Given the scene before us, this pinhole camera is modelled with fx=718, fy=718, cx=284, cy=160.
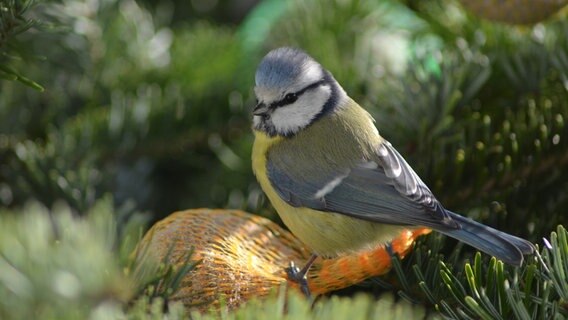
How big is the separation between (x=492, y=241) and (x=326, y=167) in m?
0.35

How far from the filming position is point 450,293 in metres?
0.68

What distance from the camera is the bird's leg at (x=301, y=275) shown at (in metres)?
0.74

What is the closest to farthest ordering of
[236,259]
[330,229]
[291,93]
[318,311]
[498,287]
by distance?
1. [318,311]
2. [498,287]
3. [236,259]
4. [330,229]
5. [291,93]

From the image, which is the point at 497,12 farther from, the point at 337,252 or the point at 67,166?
the point at 67,166

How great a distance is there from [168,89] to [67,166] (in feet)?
0.71

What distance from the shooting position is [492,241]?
2.51ft

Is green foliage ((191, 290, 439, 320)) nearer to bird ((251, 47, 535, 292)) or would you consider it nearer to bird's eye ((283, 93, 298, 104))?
bird ((251, 47, 535, 292))

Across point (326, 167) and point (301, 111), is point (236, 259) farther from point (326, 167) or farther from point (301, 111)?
point (301, 111)

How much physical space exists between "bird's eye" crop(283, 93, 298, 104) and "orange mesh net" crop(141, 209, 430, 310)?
12.2 inches

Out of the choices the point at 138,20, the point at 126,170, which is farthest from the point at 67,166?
the point at 138,20

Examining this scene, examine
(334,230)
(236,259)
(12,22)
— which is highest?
(12,22)

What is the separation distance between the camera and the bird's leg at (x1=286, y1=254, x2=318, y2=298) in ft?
2.43

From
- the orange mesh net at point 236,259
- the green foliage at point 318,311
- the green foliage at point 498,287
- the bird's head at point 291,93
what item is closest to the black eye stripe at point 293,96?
the bird's head at point 291,93

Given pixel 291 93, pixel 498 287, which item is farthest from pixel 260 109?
pixel 498 287
